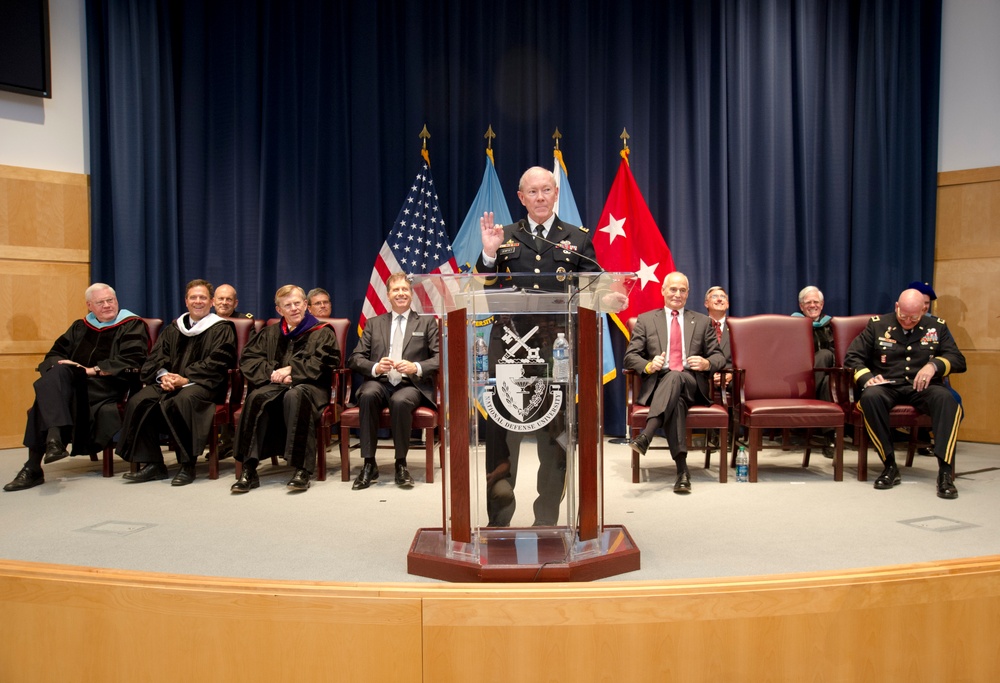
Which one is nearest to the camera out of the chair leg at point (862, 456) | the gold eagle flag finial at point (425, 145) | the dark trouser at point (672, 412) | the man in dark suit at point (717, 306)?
the dark trouser at point (672, 412)

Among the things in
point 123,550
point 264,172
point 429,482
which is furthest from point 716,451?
point 264,172

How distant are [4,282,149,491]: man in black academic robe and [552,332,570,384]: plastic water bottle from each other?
3.17 meters

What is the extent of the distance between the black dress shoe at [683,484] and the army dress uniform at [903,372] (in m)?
1.11

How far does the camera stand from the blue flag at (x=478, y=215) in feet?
19.1

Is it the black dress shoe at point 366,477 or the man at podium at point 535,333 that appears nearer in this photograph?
the man at podium at point 535,333

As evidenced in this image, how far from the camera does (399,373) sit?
4402mm

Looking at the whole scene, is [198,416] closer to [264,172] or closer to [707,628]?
[264,172]

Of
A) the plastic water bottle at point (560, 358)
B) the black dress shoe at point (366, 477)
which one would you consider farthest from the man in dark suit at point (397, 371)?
the plastic water bottle at point (560, 358)

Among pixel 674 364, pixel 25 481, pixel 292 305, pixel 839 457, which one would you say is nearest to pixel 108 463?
pixel 25 481

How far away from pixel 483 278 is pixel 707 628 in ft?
4.03

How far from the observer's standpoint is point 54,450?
407 cm

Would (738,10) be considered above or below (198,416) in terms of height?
above

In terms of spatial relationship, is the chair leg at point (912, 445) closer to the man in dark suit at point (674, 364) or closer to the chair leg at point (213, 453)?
the man in dark suit at point (674, 364)

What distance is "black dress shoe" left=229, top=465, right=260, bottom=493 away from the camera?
4.02 meters
